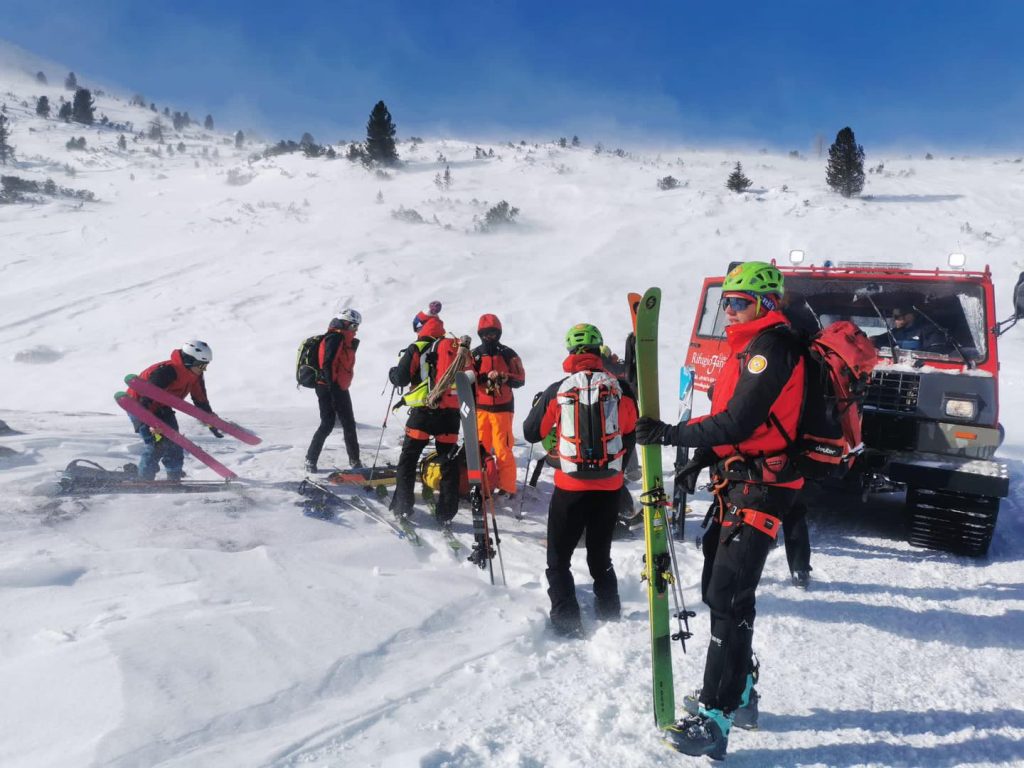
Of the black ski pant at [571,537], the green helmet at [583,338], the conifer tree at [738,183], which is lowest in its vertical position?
the black ski pant at [571,537]

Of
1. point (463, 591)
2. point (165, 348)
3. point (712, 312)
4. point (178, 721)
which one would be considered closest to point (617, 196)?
point (165, 348)

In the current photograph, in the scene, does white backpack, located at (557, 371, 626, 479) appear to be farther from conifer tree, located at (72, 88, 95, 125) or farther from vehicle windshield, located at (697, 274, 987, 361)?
conifer tree, located at (72, 88, 95, 125)

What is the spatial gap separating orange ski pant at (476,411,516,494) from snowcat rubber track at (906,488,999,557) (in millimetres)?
3433

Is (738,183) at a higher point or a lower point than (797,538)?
higher

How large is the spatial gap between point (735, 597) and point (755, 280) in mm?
1364

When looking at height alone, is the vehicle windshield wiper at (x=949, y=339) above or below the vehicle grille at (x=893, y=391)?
above

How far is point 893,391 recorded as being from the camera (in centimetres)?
589

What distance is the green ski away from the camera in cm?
313

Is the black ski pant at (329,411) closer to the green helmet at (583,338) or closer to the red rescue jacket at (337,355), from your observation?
the red rescue jacket at (337,355)

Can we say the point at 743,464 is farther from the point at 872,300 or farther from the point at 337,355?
the point at 337,355

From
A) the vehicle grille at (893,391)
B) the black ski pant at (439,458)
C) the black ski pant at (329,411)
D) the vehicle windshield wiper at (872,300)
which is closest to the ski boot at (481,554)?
the black ski pant at (439,458)

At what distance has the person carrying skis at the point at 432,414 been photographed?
5.86 metres

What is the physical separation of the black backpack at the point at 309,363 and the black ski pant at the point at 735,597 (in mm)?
5193

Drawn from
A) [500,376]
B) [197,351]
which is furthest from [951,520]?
[197,351]
